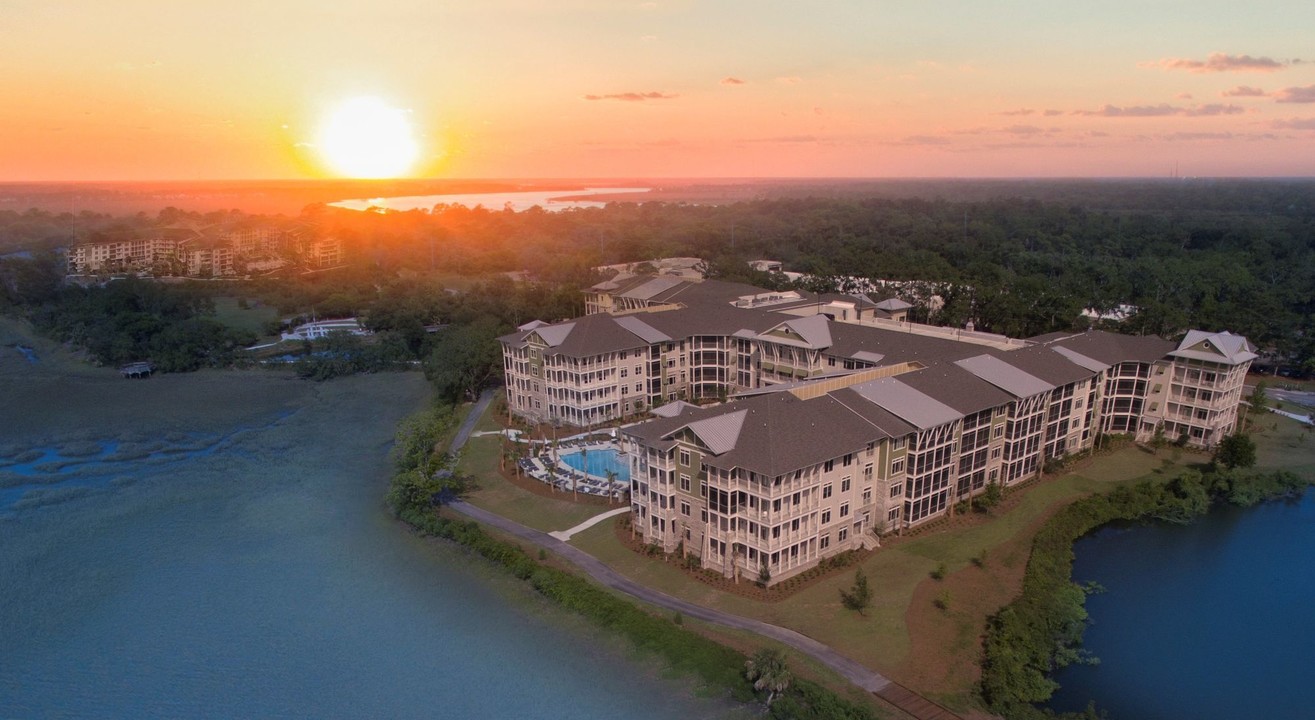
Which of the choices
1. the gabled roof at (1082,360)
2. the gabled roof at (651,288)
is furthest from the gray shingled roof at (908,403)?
the gabled roof at (651,288)

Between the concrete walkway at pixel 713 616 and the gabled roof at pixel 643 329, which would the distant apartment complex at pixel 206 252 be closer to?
the gabled roof at pixel 643 329

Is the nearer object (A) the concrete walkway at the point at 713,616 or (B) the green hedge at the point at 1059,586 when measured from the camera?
(A) the concrete walkway at the point at 713,616

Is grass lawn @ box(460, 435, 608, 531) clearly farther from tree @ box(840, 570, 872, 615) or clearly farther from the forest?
the forest

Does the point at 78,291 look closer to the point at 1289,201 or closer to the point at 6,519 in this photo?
the point at 6,519

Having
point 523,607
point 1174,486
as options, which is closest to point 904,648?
point 523,607

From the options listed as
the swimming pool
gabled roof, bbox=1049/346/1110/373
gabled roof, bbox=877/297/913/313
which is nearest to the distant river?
the swimming pool
